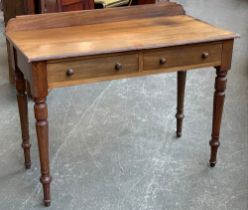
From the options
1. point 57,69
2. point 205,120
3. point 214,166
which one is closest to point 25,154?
point 57,69

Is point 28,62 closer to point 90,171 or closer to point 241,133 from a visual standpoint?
point 90,171

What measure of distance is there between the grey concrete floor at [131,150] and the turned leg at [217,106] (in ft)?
0.36

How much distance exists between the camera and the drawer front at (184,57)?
2037 mm

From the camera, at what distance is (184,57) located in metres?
2.10

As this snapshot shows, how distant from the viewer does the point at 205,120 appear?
10.1 feet

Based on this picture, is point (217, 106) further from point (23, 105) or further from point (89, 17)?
point (23, 105)

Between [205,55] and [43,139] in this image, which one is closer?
[43,139]

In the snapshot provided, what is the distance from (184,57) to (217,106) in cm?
38

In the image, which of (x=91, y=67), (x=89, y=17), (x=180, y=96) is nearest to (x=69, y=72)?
(x=91, y=67)

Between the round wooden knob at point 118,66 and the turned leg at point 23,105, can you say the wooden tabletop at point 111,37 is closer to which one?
the round wooden knob at point 118,66

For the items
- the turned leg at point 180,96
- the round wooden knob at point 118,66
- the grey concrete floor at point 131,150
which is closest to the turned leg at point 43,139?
the grey concrete floor at point 131,150

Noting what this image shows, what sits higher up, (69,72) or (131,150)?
(69,72)

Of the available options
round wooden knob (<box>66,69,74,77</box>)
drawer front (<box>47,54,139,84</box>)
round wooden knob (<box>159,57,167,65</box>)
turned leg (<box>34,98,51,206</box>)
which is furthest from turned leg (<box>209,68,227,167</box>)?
turned leg (<box>34,98,51,206</box>)

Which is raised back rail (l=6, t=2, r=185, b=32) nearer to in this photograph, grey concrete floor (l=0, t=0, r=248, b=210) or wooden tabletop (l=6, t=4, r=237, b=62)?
wooden tabletop (l=6, t=4, r=237, b=62)
